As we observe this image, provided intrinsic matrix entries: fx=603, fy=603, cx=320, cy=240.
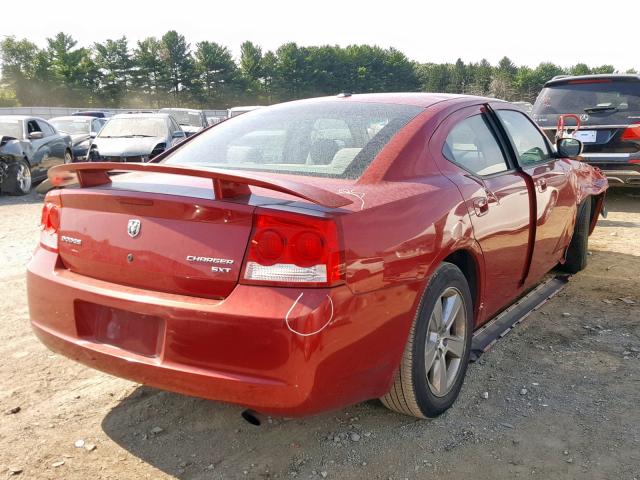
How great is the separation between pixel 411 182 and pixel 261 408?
1.20m

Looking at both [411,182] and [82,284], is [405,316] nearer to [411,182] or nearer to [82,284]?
[411,182]

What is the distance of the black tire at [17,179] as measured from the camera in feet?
35.9

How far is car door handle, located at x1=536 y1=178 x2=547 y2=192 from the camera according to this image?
3.86 metres

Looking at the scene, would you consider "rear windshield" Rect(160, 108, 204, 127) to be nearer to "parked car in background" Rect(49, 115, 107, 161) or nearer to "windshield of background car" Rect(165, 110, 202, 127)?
"windshield of background car" Rect(165, 110, 202, 127)

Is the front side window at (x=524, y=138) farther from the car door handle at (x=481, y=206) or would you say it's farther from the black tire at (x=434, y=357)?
the black tire at (x=434, y=357)

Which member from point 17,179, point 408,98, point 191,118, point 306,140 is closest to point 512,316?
point 408,98

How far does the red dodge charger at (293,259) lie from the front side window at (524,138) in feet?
1.88

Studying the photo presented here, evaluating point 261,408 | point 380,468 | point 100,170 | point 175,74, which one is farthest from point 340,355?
point 175,74

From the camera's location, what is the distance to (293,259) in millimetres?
2186

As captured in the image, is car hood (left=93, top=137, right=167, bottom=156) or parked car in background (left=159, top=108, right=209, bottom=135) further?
parked car in background (left=159, top=108, right=209, bottom=135)

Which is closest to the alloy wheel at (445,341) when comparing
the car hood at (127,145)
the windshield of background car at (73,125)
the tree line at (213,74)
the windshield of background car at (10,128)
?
the car hood at (127,145)

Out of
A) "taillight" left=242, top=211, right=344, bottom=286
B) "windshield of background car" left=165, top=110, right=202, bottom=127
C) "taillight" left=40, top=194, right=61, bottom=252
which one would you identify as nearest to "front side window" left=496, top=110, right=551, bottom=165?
"taillight" left=242, top=211, right=344, bottom=286

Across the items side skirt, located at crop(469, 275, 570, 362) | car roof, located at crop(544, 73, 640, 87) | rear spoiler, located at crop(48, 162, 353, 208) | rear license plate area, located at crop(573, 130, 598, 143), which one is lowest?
side skirt, located at crop(469, 275, 570, 362)

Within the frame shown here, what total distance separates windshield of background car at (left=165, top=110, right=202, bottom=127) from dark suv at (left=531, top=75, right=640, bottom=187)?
1747 cm
